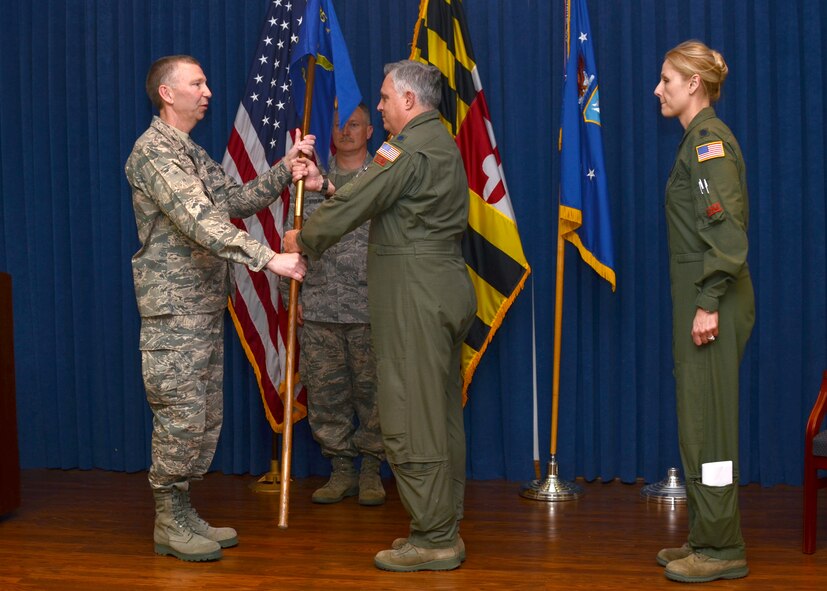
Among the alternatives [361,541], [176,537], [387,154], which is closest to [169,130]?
[387,154]

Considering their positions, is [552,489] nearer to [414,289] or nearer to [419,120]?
[414,289]

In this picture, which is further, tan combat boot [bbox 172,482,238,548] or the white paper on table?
tan combat boot [bbox 172,482,238,548]

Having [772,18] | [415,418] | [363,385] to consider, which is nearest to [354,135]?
[363,385]

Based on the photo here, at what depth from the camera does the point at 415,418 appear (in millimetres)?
3375

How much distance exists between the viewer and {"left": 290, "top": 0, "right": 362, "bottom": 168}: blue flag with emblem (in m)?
4.02

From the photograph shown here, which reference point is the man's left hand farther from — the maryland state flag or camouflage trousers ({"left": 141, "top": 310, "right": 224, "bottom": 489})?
the maryland state flag

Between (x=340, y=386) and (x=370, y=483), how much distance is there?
445 mm

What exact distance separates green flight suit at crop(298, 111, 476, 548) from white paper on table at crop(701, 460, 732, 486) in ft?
2.74

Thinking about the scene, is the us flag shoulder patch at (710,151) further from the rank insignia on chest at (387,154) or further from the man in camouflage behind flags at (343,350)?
the man in camouflage behind flags at (343,350)

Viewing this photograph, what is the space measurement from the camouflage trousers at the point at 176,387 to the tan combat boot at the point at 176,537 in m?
0.07

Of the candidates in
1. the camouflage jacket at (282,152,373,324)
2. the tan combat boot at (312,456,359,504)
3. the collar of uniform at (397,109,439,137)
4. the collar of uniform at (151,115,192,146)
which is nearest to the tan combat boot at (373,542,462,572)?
the tan combat boot at (312,456,359,504)

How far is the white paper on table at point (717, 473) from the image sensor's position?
3189 mm

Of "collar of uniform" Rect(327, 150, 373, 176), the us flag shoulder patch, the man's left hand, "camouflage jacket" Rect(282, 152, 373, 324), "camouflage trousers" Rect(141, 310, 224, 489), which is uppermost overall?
"collar of uniform" Rect(327, 150, 373, 176)

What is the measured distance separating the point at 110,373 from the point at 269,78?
1720 millimetres
